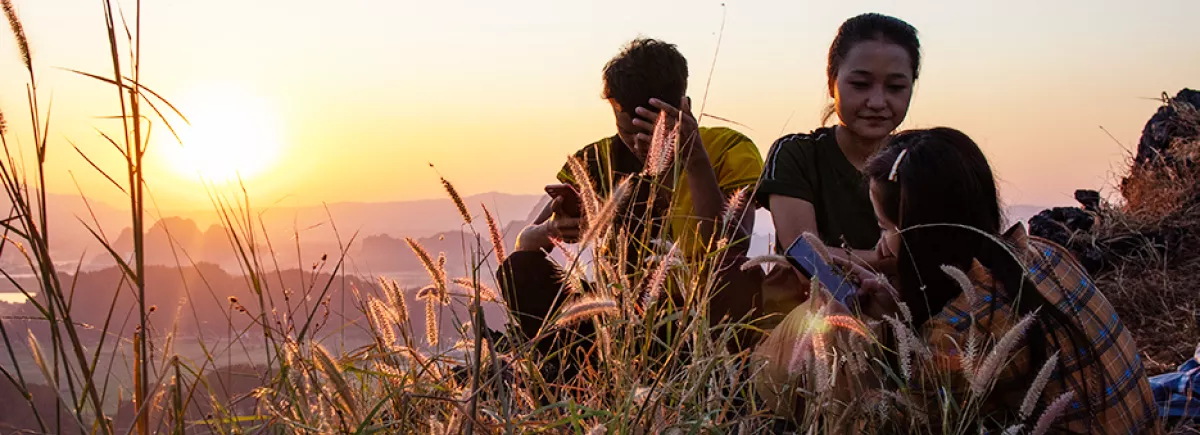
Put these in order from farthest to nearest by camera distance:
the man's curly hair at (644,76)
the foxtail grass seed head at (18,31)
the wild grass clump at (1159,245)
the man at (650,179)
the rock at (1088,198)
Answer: the rock at (1088,198) < the wild grass clump at (1159,245) < the man's curly hair at (644,76) < the man at (650,179) < the foxtail grass seed head at (18,31)

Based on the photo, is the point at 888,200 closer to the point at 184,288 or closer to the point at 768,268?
the point at 768,268

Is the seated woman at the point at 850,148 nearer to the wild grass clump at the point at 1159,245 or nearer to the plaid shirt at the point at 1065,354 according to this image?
the plaid shirt at the point at 1065,354

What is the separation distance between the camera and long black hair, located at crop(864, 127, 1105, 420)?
1948 mm

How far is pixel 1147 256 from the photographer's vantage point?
203 inches

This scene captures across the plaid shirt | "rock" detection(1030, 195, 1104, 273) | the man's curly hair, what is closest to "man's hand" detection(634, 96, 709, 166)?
the man's curly hair

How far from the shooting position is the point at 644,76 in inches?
117

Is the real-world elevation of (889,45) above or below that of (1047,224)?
above

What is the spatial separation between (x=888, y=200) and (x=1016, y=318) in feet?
1.15

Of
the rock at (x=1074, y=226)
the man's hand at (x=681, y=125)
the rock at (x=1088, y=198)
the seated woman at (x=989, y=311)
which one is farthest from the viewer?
the rock at (x=1088, y=198)

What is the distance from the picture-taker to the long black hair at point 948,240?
6.39 feet

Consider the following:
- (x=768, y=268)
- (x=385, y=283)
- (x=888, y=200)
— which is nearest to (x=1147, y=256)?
(x=768, y=268)

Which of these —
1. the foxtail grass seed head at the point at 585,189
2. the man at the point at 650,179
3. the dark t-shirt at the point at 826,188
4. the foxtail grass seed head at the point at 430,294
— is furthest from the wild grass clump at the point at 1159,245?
the foxtail grass seed head at the point at 430,294

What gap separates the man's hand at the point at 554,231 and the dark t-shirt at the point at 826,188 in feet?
2.23

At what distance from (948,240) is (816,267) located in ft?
0.84
